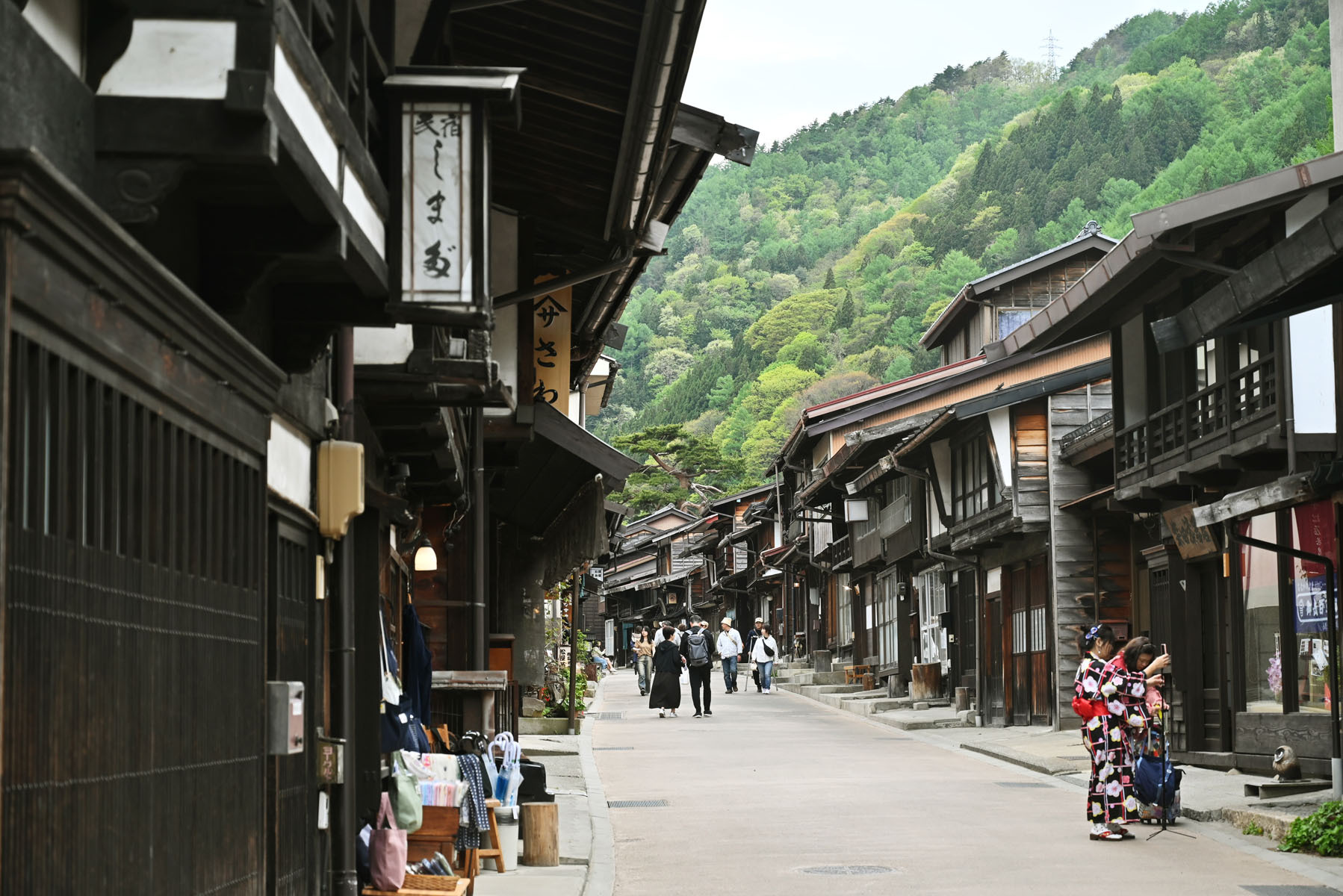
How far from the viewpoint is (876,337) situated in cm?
10869

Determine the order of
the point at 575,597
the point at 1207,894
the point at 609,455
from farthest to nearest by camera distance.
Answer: the point at 575,597 → the point at 609,455 → the point at 1207,894

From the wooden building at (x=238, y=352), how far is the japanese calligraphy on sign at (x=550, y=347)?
3051 mm

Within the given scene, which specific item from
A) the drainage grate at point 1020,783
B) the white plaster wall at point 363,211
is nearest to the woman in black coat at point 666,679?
the drainage grate at point 1020,783

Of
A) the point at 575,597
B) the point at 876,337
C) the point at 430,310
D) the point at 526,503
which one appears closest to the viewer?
the point at 430,310

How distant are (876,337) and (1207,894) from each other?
325 ft

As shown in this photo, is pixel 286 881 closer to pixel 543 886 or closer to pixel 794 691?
pixel 543 886

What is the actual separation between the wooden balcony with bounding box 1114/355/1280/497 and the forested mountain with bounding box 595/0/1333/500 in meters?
52.2

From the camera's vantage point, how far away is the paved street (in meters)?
11.7

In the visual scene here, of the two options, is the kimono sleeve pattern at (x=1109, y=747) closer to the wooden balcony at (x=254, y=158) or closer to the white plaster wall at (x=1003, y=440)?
the wooden balcony at (x=254, y=158)

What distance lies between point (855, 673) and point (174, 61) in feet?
139

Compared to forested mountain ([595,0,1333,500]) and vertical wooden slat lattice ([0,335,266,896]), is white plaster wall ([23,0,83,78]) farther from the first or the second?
forested mountain ([595,0,1333,500])

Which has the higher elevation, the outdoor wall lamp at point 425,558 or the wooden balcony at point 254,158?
the wooden balcony at point 254,158

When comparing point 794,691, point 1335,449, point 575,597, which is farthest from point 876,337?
point 1335,449

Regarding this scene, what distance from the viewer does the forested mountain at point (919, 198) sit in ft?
318
